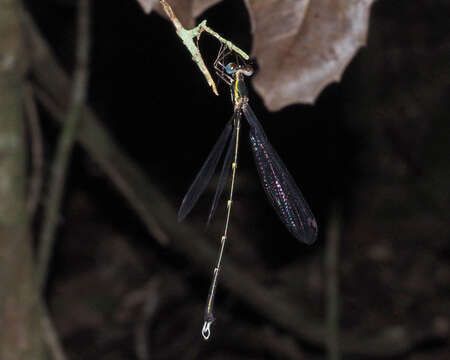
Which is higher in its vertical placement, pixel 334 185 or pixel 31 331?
pixel 31 331

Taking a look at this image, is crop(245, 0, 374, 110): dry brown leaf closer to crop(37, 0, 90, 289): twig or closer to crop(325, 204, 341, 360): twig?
crop(37, 0, 90, 289): twig

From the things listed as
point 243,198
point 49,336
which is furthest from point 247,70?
point 243,198

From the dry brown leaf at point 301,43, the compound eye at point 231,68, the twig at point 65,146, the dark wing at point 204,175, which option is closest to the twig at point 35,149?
the twig at point 65,146

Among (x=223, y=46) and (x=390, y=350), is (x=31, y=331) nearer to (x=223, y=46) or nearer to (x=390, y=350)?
(x=223, y=46)

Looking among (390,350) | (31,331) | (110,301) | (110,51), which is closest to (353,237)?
(390,350)

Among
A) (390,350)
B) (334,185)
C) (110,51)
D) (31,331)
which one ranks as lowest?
(390,350)

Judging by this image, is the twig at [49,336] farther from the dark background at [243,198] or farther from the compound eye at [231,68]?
the dark background at [243,198]
